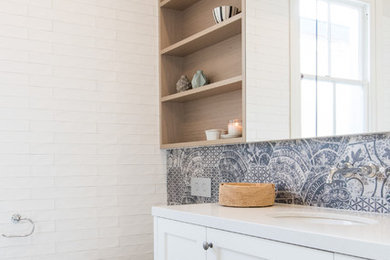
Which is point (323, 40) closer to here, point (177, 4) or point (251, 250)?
point (251, 250)

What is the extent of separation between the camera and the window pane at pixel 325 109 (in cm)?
176

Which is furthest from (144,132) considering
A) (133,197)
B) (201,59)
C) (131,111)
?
(201,59)

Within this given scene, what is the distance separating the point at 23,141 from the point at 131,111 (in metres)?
0.66

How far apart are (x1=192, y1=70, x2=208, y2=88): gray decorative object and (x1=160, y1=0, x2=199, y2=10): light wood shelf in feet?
1.64

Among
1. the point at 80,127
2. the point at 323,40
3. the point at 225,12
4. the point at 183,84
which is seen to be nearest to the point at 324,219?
the point at 323,40

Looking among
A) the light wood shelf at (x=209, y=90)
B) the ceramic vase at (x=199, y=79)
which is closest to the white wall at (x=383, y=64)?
the light wood shelf at (x=209, y=90)

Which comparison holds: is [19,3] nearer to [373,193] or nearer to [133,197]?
[133,197]

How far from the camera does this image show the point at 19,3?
2391mm

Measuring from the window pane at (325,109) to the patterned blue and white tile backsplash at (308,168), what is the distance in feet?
0.16

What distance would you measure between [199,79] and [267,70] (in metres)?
0.63

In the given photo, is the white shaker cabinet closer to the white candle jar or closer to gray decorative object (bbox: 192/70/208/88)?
the white candle jar

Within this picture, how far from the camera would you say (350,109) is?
1.68m

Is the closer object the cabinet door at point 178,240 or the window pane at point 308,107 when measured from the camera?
the cabinet door at point 178,240

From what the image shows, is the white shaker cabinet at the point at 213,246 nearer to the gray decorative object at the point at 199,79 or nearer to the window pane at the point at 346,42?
the window pane at the point at 346,42
